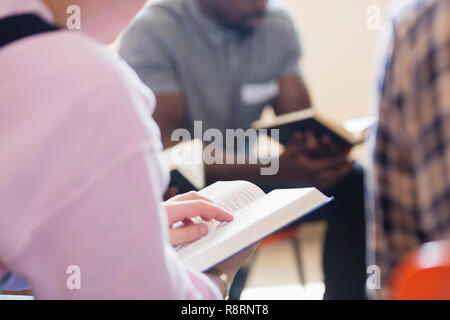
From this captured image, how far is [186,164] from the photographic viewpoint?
1668 millimetres

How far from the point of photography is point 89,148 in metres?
0.46

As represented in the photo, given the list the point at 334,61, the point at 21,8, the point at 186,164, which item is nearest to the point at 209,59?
the point at 186,164

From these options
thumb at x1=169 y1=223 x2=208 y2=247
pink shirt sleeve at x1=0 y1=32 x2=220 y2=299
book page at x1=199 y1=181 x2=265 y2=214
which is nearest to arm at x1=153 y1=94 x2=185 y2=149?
book page at x1=199 y1=181 x2=265 y2=214

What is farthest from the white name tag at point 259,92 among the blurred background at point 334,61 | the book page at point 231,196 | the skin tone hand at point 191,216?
the skin tone hand at point 191,216

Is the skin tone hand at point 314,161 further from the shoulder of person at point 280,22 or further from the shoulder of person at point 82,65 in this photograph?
the shoulder of person at point 82,65

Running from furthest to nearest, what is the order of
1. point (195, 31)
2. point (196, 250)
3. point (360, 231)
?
point (195, 31)
point (360, 231)
point (196, 250)

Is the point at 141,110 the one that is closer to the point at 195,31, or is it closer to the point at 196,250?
the point at 196,250

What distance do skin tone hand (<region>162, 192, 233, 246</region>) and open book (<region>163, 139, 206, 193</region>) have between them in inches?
24.7

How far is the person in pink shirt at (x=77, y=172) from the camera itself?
0.46 metres

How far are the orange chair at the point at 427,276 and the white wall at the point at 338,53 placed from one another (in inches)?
96.6

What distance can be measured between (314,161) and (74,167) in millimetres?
1349

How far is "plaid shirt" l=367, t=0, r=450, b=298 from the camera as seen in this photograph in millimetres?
660
